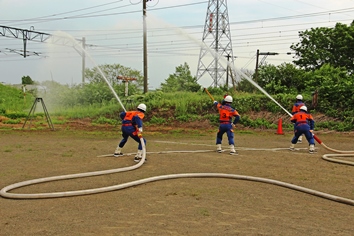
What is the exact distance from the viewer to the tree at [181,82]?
32.1 metres

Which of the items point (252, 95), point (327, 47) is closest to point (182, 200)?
point (252, 95)

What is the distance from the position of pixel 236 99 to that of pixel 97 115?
10157mm

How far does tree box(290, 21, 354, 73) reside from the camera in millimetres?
36250

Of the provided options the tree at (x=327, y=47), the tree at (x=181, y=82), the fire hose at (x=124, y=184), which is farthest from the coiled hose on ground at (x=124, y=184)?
the tree at (x=327, y=47)

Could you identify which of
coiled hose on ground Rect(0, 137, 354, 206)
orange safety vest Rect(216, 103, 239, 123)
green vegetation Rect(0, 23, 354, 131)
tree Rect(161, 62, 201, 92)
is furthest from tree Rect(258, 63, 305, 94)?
coiled hose on ground Rect(0, 137, 354, 206)

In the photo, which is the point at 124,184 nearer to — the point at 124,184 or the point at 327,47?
the point at 124,184

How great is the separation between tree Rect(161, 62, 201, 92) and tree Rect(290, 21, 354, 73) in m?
11.7

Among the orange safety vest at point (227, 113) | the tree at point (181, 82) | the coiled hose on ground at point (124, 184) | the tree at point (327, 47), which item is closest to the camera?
the coiled hose on ground at point (124, 184)

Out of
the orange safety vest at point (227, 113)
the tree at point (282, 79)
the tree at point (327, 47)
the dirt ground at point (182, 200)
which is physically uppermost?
the tree at point (327, 47)

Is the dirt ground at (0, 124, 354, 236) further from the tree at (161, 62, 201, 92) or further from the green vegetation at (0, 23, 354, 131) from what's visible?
the tree at (161, 62, 201, 92)

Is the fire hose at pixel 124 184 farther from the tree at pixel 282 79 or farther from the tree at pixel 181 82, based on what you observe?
the tree at pixel 181 82

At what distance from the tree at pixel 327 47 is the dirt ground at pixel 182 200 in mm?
27776

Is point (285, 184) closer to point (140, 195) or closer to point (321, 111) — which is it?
point (140, 195)

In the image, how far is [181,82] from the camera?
35031mm
